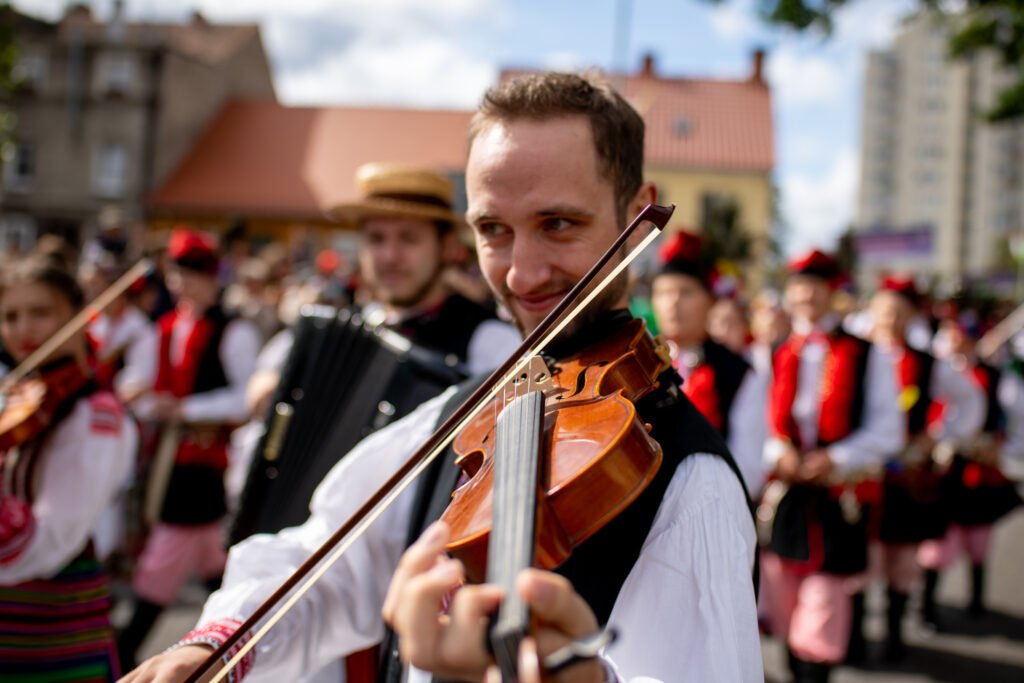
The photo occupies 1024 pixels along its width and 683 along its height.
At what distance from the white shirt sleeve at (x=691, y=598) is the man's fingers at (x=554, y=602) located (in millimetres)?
260

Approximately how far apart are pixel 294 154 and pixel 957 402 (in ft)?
83.3

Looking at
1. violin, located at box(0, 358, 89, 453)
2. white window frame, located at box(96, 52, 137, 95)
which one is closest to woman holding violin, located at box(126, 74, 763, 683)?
violin, located at box(0, 358, 89, 453)

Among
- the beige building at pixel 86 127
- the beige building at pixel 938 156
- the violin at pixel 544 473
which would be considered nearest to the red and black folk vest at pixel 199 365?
the violin at pixel 544 473

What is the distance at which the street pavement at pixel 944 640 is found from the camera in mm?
4801

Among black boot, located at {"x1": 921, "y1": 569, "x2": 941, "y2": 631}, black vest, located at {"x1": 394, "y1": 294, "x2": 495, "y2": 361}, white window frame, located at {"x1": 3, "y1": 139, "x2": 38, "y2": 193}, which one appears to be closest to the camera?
black vest, located at {"x1": 394, "y1": 294, "x2": 495, "y2": 361}

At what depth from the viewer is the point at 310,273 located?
40.5ft

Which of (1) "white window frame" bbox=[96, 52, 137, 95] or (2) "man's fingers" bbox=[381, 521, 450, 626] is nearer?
(2) "man's fingers" bbox=[381, 521, 450, 626]

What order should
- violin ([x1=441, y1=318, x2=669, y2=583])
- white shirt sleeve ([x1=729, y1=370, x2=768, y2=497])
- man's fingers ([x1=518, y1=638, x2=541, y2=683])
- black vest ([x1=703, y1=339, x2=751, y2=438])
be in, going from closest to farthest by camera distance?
→ 1. man's fingers ([x1=518, y1=638, x2=541, y2=683])
2. violin ([x1=441, y1=318, x2=669, y2=583])
3. white shirt sleeve ([x1=729, y1=370, x2=768, y2=497])
4. black vest ([x1=703, y1=339, x2=751, y2=438])

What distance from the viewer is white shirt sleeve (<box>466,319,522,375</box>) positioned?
2980 mm

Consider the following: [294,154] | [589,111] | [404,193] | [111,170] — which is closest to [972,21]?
[404,193]

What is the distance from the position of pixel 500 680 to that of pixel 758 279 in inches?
1180

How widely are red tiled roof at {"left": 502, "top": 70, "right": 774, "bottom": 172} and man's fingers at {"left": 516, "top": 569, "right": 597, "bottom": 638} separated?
27.7 m

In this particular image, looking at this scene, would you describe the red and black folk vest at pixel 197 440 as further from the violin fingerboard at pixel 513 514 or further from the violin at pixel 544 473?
the violin fingerboard at pixel 513 514

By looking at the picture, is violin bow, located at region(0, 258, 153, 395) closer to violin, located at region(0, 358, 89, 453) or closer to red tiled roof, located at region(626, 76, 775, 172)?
violin, located at region(0, 358, 89, 453)
